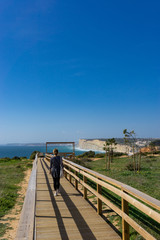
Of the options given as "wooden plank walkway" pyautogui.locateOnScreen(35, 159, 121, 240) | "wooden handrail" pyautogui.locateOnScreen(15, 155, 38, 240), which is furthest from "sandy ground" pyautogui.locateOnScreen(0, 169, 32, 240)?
"wooden handrail" pyautogui.locateOnScreen(15, 155, 38, 240)

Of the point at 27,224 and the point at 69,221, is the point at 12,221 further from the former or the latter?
the point at 27,224

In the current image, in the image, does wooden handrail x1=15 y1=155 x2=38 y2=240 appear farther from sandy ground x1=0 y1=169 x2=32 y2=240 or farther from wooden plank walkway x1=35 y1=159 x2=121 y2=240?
sandy ground x1=0 y1=169 x2=32 y2=240

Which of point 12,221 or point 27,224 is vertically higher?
point 27,224

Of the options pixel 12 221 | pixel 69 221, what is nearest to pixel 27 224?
pixel 69 221

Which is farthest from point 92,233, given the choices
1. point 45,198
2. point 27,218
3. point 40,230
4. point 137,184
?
point 137,184

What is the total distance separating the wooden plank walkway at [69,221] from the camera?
4152mm

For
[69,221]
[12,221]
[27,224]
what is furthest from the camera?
[12,221]

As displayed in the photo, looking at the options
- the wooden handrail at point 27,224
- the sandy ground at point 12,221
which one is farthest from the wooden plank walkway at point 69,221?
the wooden handrail at point 27,224

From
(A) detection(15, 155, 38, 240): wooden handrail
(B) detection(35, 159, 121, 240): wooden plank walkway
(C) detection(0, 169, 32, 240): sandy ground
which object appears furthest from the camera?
(C) detection(0, 169, 32, 240): sandy ground

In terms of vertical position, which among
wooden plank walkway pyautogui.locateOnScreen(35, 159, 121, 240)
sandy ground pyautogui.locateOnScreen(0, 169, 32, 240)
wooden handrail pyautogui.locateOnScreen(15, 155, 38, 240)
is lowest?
sandy ground pyautogui.locateOnScreen(0, 169, 32, 240)

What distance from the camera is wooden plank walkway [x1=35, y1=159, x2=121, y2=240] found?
415 centimetres

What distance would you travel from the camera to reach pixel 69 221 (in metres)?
4.91

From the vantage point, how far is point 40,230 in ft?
14.4

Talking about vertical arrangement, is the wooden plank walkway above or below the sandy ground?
above
